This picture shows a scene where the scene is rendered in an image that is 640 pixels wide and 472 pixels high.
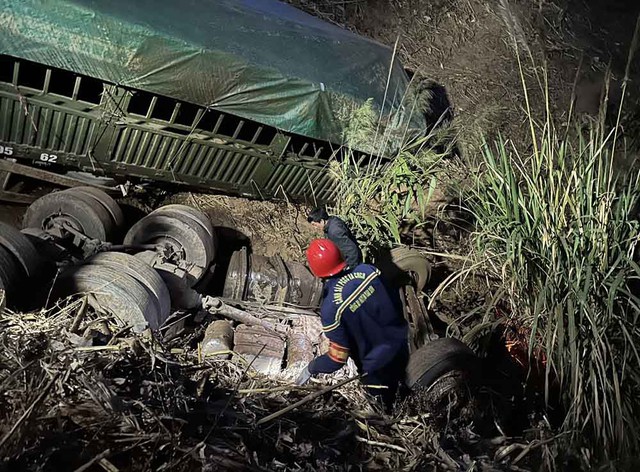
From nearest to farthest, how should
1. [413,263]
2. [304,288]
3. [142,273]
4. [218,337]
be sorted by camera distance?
[142,273] → [218,337] → [413,263] → [304,288]

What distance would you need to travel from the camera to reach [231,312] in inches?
219

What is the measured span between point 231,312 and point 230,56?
233cm

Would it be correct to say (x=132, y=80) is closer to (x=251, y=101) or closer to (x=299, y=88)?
(x=251, y=101)

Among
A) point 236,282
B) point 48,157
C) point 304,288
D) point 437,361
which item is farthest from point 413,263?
point 48,157

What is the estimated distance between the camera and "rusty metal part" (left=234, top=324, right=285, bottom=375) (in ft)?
15.7

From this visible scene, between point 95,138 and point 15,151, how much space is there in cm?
71

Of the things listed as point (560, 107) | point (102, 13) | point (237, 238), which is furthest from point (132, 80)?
point (560, 107)

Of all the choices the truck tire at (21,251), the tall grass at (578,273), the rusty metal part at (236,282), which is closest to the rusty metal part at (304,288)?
the rusty metal part at (236,282)

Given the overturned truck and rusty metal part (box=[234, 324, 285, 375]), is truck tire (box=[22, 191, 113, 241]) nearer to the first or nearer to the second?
the overturned truck

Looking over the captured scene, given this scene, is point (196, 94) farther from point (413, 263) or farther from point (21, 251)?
point (413, 263)

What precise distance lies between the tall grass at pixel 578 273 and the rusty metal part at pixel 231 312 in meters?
1.95

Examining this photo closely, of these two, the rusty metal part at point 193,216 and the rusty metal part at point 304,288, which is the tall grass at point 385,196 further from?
the rusty metal part at point 193,216

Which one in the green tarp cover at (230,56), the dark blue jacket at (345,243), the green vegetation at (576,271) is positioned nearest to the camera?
the green vegetation at (576,271)

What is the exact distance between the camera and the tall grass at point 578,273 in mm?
3506
